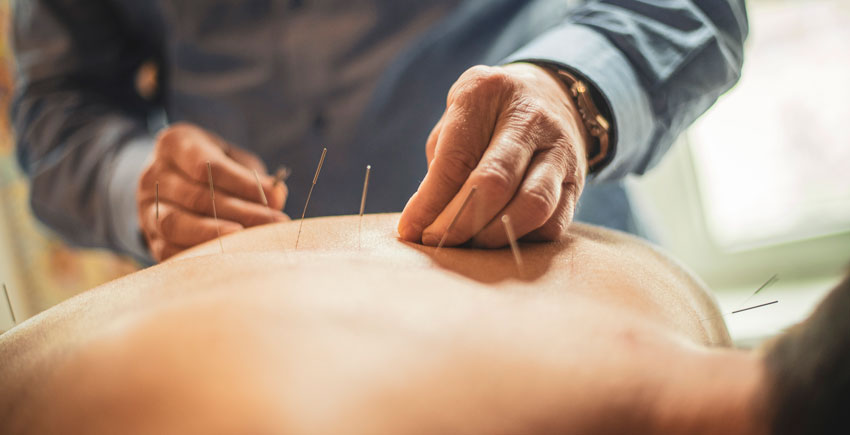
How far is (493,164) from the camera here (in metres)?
0.60

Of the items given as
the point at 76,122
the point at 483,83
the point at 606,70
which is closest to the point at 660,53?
the point at 606,70

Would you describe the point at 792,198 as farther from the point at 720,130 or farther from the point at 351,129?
the point at 351,129

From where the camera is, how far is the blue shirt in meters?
0.84

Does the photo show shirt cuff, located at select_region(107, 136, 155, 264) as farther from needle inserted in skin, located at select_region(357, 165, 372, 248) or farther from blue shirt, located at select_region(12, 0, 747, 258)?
needle inserted in skin, located at select_region(357, 165, 372, 248)

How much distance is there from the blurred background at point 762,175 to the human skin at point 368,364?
0.25 meters

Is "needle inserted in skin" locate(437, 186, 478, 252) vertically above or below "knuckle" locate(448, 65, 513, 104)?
below

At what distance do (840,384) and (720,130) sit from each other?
0.88m

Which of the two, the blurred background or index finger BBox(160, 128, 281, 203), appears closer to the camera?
the blurred background

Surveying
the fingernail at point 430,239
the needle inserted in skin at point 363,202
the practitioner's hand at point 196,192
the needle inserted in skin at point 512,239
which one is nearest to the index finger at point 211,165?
the practitioner's hand at point 196,192

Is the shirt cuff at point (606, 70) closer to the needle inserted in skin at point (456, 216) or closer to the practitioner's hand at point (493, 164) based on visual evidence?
the practitioner's hand at point (493, 164)

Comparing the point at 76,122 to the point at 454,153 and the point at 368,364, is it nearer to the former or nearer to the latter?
the point at 454,153

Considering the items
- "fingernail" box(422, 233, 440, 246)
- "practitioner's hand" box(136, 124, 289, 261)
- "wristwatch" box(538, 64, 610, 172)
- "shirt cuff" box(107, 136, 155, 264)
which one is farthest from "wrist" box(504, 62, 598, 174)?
"shirt cuff" box(107, 136, 155, 264)

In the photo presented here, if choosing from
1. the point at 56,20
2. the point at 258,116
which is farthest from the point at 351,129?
the point at 56,20

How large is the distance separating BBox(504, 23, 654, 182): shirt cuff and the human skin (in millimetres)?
362
